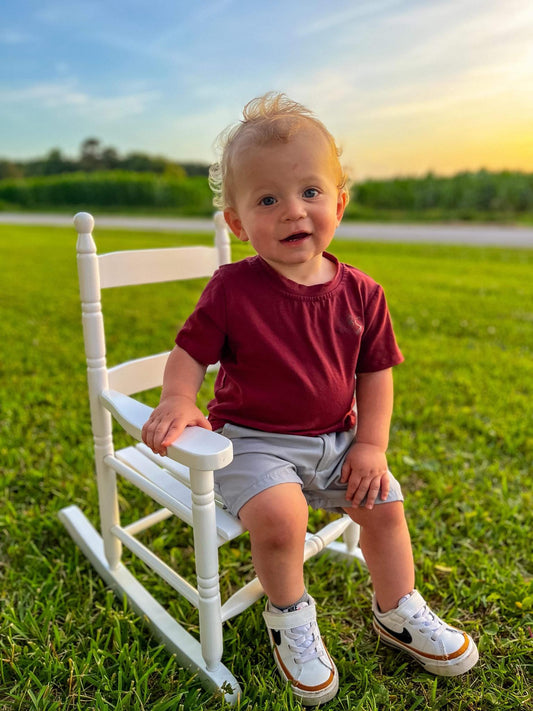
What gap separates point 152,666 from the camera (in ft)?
4.85

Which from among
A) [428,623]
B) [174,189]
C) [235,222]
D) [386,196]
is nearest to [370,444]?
[428,623]

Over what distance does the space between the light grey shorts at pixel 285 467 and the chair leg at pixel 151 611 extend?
0.41m

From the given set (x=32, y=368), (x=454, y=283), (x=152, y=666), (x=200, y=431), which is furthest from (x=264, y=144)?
(x=454, y=283)

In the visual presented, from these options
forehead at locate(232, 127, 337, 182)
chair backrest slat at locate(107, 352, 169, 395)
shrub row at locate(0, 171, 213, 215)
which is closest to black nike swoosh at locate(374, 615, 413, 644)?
chair backrest slat at locate(107, 352, 169, 395)

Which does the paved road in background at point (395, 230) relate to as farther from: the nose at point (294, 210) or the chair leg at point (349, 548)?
the nose at point (294, 210)

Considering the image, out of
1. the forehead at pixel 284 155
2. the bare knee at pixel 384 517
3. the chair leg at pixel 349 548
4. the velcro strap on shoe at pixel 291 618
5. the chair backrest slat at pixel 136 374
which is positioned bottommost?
the chair leg at pixel 349 548

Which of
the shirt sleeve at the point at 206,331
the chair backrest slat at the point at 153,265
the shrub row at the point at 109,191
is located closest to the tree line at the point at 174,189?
the shrub row at the point at 109,191

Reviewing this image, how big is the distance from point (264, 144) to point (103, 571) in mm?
1372

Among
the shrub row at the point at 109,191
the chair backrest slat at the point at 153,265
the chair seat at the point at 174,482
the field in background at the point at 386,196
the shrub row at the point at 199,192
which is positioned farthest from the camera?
the shrub row at the point at 109,191

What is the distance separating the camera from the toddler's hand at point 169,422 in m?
1.28

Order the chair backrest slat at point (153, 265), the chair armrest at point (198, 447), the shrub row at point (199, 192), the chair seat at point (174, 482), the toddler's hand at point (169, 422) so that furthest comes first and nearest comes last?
the shrub row at point (199, 192) → the chair backrest slat at point (153, 265) → the chair seat at point (174, 482) → the toddler's hand at point (169, 422) → the chair armrest at point (198, 447)

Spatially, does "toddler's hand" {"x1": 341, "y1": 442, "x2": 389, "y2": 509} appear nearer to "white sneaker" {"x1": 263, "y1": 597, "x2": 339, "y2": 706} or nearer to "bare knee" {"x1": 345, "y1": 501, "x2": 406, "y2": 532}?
"bare knee" {"x1": 345, "y1": 501, "x2": 406, "y2": 532}

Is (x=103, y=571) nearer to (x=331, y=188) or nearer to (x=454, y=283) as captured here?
(x=331, y=188)

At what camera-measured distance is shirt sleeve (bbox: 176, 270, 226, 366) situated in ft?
4.83
